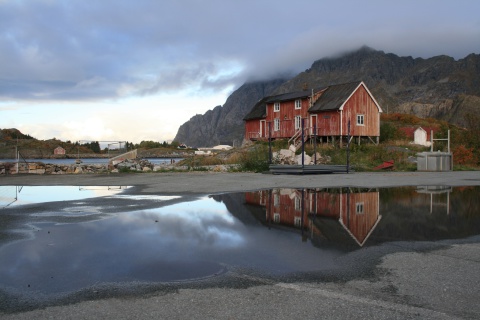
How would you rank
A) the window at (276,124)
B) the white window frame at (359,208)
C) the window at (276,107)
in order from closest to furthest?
the white window frame at (359,208) → the window at (276,124) → the window at (276,107)

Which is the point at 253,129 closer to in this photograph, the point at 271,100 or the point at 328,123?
the point at 271,100

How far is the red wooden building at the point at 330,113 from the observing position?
4553cm

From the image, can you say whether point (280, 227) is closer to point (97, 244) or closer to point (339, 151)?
point (97, 244)

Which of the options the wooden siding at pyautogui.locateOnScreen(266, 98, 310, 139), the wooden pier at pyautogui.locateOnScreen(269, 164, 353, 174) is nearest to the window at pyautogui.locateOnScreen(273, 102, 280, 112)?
the wooden siding at pyautogui.locateOnScreen(266, 98, 310, 139)

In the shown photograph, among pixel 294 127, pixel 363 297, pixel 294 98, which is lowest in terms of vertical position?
pixel 363 297

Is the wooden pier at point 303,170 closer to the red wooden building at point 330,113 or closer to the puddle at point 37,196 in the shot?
the puddle at point 37,196

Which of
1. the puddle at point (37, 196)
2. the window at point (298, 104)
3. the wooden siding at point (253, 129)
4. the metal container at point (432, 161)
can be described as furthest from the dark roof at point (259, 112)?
the puddle at point (37, 196)

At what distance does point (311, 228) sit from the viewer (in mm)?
8891

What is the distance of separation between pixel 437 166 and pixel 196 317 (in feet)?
90.9

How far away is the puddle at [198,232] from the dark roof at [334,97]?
3212cm

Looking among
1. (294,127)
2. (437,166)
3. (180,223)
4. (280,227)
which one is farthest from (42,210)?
(294,127)

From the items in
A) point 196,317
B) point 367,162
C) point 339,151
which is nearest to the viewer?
point 196,317

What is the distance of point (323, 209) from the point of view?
11.3 m

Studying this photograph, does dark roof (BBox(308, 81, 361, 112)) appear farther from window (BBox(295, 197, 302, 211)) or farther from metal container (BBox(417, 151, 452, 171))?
window (BBox(295, 197, 302, 211))
